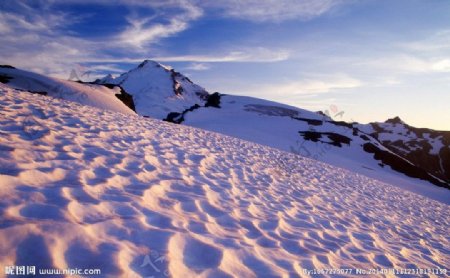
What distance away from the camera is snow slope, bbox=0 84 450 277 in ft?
9.61

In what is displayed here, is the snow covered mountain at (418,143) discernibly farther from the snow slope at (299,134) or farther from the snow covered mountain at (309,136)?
the snow slope at (299,134)

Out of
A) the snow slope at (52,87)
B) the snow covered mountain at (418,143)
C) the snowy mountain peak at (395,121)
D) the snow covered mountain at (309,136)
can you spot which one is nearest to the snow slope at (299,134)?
the snow covered mountain at (309,136)

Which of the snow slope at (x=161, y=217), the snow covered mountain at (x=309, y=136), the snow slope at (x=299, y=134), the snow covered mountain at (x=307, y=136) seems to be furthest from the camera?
the snow covered mountain at (x=307, y=136)

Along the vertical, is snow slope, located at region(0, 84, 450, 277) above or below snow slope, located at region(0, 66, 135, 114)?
below

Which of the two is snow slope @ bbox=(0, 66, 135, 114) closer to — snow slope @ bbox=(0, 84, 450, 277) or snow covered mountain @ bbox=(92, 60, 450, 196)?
snow slope @ bbox=(0, 84, 450, 277)

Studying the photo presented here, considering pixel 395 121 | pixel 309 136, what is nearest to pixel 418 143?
pixel 395 121

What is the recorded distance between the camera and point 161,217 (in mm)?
3984

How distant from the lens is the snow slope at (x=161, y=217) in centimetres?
293

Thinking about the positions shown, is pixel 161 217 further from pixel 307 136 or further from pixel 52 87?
pixel 307 136

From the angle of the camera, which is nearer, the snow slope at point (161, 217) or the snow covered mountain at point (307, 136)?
the snow slope at point (161, 217)

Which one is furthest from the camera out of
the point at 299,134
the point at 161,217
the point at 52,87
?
the point at 299,134

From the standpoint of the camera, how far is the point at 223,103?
59438 mm

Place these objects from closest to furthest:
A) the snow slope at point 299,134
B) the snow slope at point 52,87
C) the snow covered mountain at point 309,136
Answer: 1. the snow slope at point 52,87
2. the snow covered mountain at point 309,136
3. the snow slope at point 299,134

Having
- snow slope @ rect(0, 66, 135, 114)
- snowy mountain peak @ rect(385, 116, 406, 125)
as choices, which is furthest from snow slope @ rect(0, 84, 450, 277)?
snowy mountain peak @ rect(385, 116, 406, 125)
